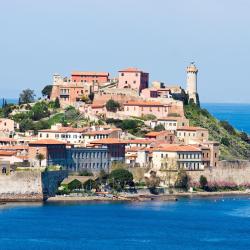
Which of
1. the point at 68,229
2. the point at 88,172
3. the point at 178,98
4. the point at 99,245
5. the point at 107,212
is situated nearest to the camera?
the point at 99,245

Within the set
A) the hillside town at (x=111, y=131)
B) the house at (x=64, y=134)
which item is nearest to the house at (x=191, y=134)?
the hillside town at (x=111, y=131)

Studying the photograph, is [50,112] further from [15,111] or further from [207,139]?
[207,139]

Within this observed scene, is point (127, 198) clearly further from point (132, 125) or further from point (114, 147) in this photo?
point (132, 125)

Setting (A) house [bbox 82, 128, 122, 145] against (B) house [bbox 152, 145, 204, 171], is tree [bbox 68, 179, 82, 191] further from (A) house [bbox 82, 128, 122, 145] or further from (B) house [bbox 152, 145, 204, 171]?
(A) house [bbox 82, 128, 122, 145]

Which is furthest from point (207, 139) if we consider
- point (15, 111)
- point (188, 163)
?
point (15, 111)

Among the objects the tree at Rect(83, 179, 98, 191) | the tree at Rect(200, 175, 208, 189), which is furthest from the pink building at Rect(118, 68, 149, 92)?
the tree at Rect(83, 179, 98, 191)

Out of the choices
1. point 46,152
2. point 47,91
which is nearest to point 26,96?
point 47,91
